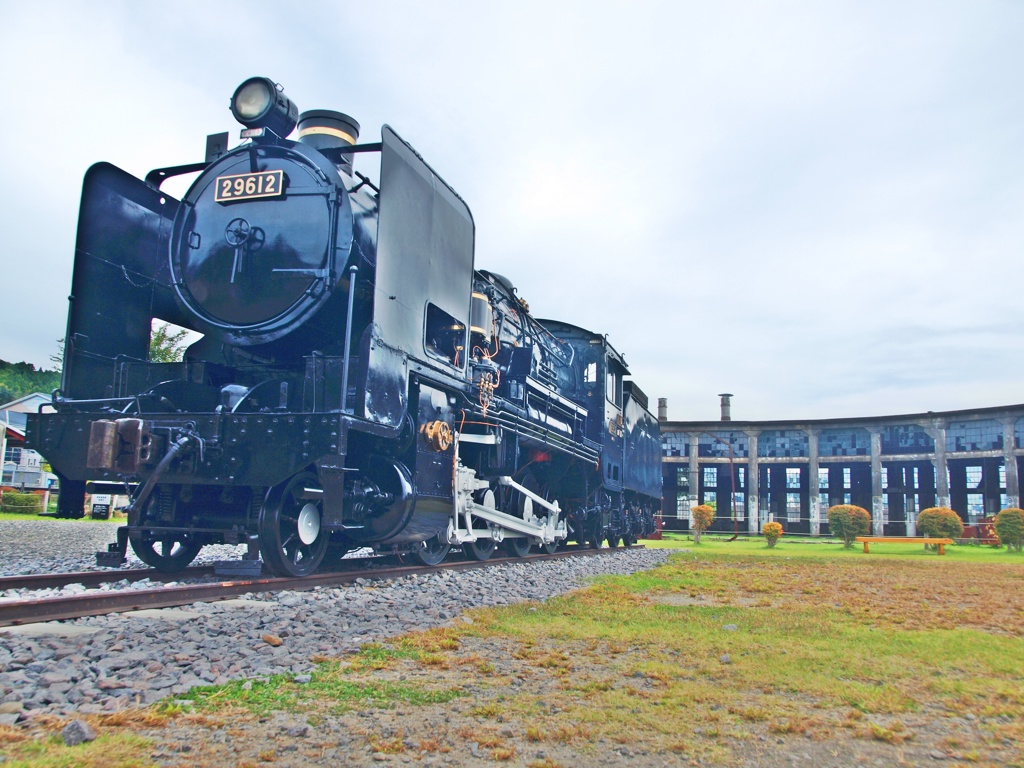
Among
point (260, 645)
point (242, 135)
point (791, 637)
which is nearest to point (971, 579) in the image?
point (791, 637)

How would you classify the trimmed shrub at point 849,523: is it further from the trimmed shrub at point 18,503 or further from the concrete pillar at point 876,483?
the trimmed shrub at point 18,503

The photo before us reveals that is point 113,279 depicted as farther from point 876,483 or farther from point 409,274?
point 876,483

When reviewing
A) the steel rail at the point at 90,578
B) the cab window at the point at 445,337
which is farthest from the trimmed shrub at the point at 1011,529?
the steel rail at the point at 90,578

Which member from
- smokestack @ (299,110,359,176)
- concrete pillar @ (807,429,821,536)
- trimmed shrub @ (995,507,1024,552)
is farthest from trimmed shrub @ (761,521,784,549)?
concrete pillar @ (807,429,821,536)

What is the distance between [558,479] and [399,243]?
21.3 feet

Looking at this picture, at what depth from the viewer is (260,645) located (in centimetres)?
403

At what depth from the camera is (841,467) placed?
41781 mm

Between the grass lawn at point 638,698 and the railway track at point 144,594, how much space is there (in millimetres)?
1608

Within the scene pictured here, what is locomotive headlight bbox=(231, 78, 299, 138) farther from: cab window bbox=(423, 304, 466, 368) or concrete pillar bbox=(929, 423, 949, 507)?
concrete pillar bbox=(929, 423, 949, 507)

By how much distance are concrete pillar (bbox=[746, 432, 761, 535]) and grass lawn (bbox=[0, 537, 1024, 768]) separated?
35.2m

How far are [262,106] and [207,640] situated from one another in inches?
188

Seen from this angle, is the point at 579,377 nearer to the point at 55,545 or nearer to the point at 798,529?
the point at 55,545

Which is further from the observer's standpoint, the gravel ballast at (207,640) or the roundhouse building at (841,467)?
the roundhouse building at (841,467)

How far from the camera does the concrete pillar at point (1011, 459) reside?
32.3 meters
